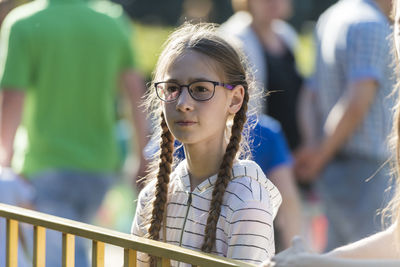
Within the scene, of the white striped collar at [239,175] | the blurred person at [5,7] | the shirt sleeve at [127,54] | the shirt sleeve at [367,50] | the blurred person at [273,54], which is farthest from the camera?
the blurred person at [5,7]

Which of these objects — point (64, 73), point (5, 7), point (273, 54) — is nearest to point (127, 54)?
point (64, 73)

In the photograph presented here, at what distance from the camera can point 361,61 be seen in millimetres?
4094

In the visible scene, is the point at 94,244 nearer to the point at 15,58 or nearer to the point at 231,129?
the point at 231,129

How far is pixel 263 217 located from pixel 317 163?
2.61 m

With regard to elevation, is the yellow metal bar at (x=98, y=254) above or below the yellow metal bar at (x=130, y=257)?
above

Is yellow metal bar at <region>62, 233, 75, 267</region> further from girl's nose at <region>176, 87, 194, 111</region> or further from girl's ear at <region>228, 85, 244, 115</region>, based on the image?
girl's ear at <region>228, 85, 244, 115</region>

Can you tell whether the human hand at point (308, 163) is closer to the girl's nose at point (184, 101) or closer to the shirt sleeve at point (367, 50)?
the shirt sleeve at point (367, 50)

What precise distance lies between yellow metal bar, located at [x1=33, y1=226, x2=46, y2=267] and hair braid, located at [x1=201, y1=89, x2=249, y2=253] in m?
0.36

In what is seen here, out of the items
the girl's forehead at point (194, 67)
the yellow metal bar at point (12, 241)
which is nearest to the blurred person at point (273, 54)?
the girl's forehead at point (194, 67)

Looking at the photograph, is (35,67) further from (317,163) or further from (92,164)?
(317,163)

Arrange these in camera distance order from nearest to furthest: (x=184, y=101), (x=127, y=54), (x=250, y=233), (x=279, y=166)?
(x=250, y=233) → (x=184, y=101) → (x=279, y=166) → (x=127, y=54)

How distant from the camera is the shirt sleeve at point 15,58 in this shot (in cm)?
420

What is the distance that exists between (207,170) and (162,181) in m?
0.12

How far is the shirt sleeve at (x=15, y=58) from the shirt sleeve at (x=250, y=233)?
2.55 meters
